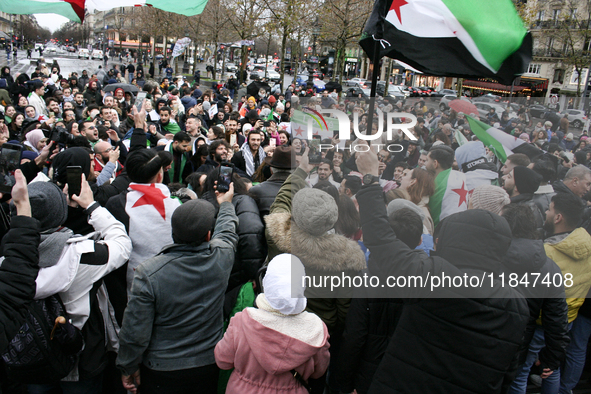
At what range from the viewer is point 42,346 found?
2100mm

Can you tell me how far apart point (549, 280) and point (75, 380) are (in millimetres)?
2899

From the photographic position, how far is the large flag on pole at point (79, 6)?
4781mm

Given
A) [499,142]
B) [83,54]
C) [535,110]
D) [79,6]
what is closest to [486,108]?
[499,142]

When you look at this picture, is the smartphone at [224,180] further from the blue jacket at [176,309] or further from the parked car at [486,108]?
the parked car at [486,108]

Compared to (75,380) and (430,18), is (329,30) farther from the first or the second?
(75,380)

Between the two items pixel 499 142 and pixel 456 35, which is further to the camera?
pixel 456 35

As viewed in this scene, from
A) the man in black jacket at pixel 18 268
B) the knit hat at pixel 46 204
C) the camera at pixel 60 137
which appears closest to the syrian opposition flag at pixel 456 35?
the knit hat at pixel 46 204

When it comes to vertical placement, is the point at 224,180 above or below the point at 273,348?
above

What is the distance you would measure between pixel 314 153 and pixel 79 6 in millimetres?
4518

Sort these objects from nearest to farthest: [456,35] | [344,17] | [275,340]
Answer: [275,340]
[456,35]
[344,17]

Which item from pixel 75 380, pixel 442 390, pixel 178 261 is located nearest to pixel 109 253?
pixel 178 261

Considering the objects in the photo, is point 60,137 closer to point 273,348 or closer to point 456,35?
point 273,348

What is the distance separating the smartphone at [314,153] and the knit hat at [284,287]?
0.59 metres

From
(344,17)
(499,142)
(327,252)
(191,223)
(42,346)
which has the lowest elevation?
(42,346)
